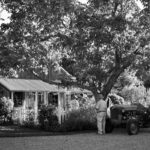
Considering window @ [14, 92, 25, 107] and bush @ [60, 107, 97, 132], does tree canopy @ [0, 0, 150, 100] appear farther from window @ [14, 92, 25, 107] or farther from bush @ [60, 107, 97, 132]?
window @ [14, 92, 25, 107]

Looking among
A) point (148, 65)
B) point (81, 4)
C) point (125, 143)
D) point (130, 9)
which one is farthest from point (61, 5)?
point (125, 143)

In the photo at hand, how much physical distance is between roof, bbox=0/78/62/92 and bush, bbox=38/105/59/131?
8.12m

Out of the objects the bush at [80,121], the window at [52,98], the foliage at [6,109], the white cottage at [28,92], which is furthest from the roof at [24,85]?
the bush at [80,121]

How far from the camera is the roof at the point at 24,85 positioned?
31.7m

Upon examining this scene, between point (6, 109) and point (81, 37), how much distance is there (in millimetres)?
10162

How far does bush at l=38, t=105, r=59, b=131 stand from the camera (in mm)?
22127

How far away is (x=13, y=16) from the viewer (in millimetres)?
20156

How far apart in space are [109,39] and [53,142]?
20.8ft

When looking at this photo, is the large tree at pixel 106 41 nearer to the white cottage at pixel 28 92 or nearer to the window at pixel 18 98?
the white cottage at pixel 28 92

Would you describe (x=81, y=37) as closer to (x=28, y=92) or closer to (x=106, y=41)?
(x=106, y=41)

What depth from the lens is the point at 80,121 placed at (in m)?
22.0

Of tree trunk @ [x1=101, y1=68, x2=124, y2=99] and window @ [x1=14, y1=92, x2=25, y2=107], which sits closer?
tree trunk @ [x1=101, y1=68, x2=124, y2=99]

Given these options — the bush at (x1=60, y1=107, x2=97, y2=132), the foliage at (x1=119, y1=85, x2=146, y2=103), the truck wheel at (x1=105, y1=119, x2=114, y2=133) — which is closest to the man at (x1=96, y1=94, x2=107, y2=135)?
the truck wheel at (x1=105, y1=119, x2=114, y2=133)

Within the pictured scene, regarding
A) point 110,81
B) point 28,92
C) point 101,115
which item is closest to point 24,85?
point 28,92
